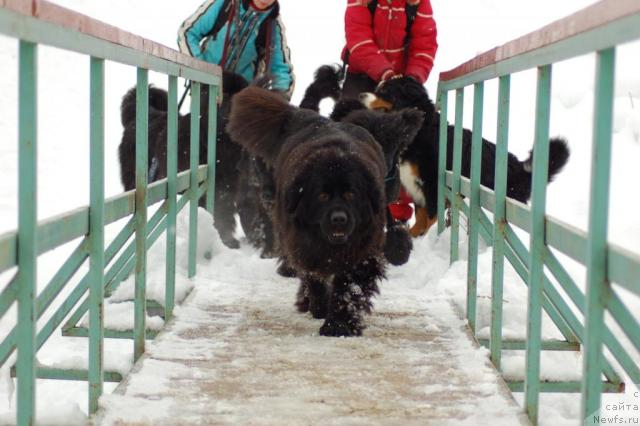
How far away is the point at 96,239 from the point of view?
2.86 metres

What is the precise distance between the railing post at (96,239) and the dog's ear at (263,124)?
6.58 feet

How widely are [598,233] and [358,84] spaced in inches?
185

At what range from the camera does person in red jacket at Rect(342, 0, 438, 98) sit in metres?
6.45

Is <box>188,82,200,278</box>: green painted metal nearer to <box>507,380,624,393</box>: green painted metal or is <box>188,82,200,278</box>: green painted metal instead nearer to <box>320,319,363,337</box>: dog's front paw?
<box>320,319,363,337</box>: dog's front paw

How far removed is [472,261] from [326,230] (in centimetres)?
67

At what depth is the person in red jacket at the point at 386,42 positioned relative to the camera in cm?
645

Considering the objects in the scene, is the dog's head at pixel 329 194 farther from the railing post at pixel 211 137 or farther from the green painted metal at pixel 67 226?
the railing post at pixel 211 137

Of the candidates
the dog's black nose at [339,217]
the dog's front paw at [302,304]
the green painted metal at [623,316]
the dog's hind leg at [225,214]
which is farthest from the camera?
the dog's hind leg at [225,214]

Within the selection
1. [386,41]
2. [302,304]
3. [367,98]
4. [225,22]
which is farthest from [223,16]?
[302,304]

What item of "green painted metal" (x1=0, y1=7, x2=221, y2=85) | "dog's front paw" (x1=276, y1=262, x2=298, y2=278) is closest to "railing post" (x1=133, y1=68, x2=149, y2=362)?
"green painted metal" (x1=0, y1=7, x2=221, y2=85)

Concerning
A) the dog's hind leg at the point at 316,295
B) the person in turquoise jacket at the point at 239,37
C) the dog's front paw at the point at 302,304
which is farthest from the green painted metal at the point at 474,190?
the person in turquoise jacket at the point at 239,37

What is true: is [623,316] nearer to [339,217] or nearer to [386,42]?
[339,217]

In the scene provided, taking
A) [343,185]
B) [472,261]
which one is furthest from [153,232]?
[472,261]

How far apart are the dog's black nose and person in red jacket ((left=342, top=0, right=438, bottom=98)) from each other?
254cm
